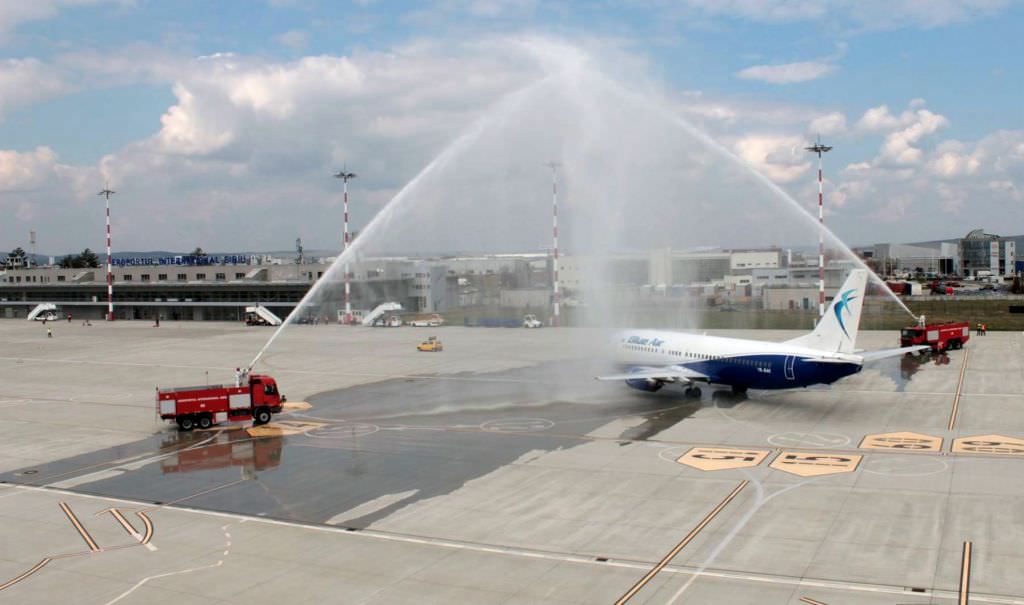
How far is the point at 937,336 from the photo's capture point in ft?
246

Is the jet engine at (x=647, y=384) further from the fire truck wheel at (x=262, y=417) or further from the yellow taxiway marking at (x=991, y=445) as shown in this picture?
the fire truck wheel at (x=262, y=417)

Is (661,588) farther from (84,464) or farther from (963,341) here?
(963,341)

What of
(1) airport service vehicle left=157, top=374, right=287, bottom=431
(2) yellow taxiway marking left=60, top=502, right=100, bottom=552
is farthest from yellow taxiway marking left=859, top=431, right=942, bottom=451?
(1) airport service vehicle left=157, top=374, right=287, bottom=431

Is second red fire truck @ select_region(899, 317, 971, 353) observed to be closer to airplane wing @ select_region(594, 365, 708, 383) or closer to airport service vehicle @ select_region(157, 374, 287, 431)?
airplane wing @ select_region(594, 365, 708, 383)

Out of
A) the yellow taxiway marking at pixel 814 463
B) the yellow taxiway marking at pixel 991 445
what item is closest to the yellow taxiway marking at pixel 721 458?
the yellow taxiway marking at pixel 814 463

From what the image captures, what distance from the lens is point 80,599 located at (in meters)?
23.0

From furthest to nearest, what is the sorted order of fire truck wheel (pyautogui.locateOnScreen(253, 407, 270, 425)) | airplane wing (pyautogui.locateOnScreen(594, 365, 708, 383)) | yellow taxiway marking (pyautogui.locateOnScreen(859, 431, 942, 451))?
airplane wing (pyautogui.locateOnScreen(594, 365, 708, 383)) < fire truck wheel (pyautogui.locateOnScreen(253, 407, 270, 425)) < yellow taxiway marking (pyautogui.locateOnScreen(859, 431, 942, 451))

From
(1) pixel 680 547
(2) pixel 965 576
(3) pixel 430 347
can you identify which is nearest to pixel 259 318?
(3) pixel 430 347

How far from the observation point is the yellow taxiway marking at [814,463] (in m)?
34.7

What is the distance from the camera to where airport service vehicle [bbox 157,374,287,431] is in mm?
47188

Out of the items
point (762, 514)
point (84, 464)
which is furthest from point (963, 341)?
point (84, 464)

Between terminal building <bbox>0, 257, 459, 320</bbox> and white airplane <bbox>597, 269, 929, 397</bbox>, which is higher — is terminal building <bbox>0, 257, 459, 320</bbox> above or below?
above

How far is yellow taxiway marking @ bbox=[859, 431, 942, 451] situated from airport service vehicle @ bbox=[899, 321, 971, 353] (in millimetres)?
36189

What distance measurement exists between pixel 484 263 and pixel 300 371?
25.3 meters
